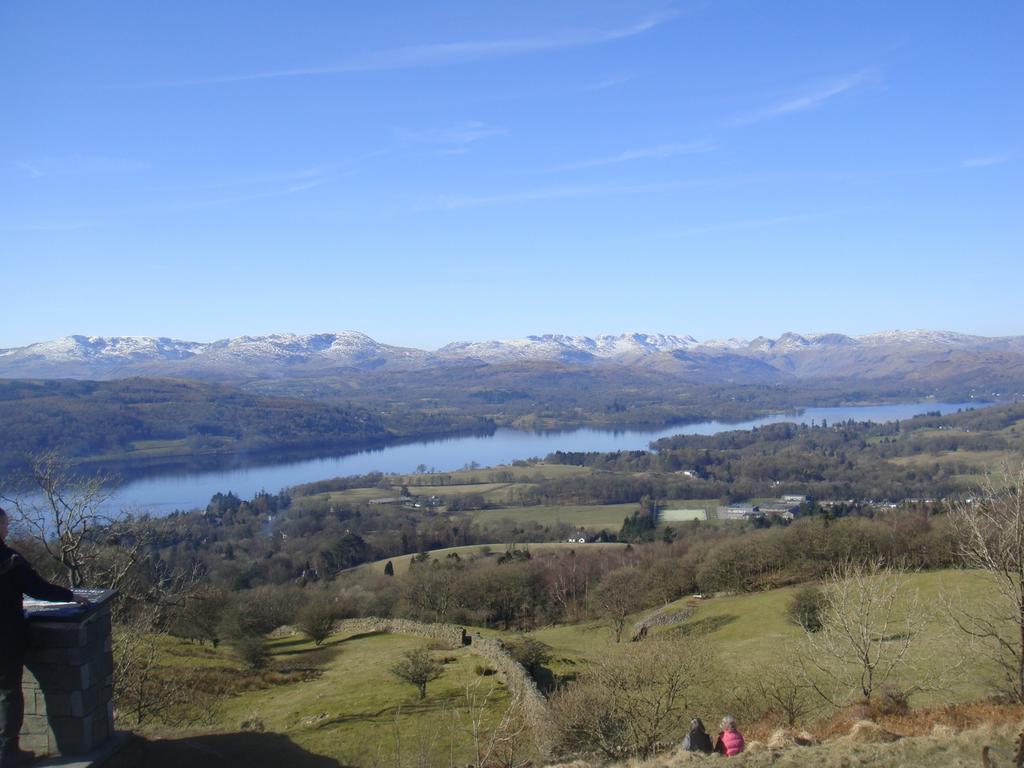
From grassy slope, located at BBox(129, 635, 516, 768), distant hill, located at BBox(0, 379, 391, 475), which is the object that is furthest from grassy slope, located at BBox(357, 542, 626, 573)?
distant hill, located at BBox(0, 379, 391, 475)

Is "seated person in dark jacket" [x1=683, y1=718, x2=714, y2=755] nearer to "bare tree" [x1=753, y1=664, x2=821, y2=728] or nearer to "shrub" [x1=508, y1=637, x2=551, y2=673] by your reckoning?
"bare tree" [x1=753, y1=664, x2=821, y2=728]

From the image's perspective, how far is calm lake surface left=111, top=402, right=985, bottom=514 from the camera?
10909cm

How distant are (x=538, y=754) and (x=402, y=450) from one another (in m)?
159

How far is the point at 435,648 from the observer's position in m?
33.5

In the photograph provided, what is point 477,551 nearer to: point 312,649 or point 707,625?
point 312,649

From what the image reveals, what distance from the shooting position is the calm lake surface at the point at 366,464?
109 m

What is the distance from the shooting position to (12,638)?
6.80 metres

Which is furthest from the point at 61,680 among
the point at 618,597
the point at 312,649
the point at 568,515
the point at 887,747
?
the point at 568,515

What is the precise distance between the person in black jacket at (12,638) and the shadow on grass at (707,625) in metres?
30.8

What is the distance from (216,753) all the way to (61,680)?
2.61 metres

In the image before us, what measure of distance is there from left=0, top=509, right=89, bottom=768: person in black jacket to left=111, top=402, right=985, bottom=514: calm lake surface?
8823cm

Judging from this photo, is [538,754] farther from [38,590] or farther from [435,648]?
[435,648]

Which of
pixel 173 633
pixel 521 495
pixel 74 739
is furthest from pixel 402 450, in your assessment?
pixel 74 739

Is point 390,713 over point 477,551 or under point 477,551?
over
